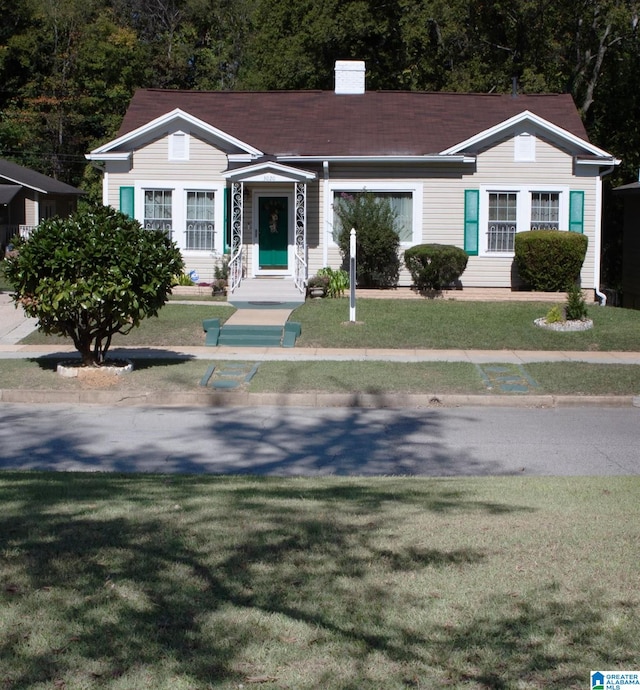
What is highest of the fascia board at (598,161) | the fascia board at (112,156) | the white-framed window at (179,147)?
the white-framed window at (179,147)

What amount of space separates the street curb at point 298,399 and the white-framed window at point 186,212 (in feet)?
36.4

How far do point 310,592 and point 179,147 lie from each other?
2089cm

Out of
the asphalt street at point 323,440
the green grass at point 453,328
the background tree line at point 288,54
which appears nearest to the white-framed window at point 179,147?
the green grass at point 453,328

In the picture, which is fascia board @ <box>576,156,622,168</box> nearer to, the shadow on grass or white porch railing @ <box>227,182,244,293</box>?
white porch railing @ <box>227,182,244,293</box>

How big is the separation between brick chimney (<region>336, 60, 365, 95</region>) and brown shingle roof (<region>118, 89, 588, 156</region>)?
0.37 meters

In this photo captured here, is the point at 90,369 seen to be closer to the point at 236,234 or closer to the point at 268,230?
the point at 236,234

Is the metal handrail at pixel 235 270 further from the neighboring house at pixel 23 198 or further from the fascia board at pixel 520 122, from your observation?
the neighboring house at pixel 23 198

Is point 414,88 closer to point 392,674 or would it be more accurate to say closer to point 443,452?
point 443,452

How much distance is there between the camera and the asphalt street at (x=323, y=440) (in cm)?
1008

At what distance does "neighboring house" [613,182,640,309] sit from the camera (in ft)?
93.2

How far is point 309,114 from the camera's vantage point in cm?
2728

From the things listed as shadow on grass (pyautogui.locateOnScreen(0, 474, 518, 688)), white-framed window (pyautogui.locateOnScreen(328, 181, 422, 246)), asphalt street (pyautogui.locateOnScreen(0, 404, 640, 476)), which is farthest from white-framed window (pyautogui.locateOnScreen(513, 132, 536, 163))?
shadow on grass (pyautogui.locateOnScreen(0, 474, 518, 688))

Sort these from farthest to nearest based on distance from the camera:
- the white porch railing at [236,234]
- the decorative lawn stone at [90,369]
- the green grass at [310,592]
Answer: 1. the white porch railing at [236,234]
2. the decorative lawn stone at [90,369]
3. the green grass at [310,592]

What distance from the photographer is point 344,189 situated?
24828 mm
